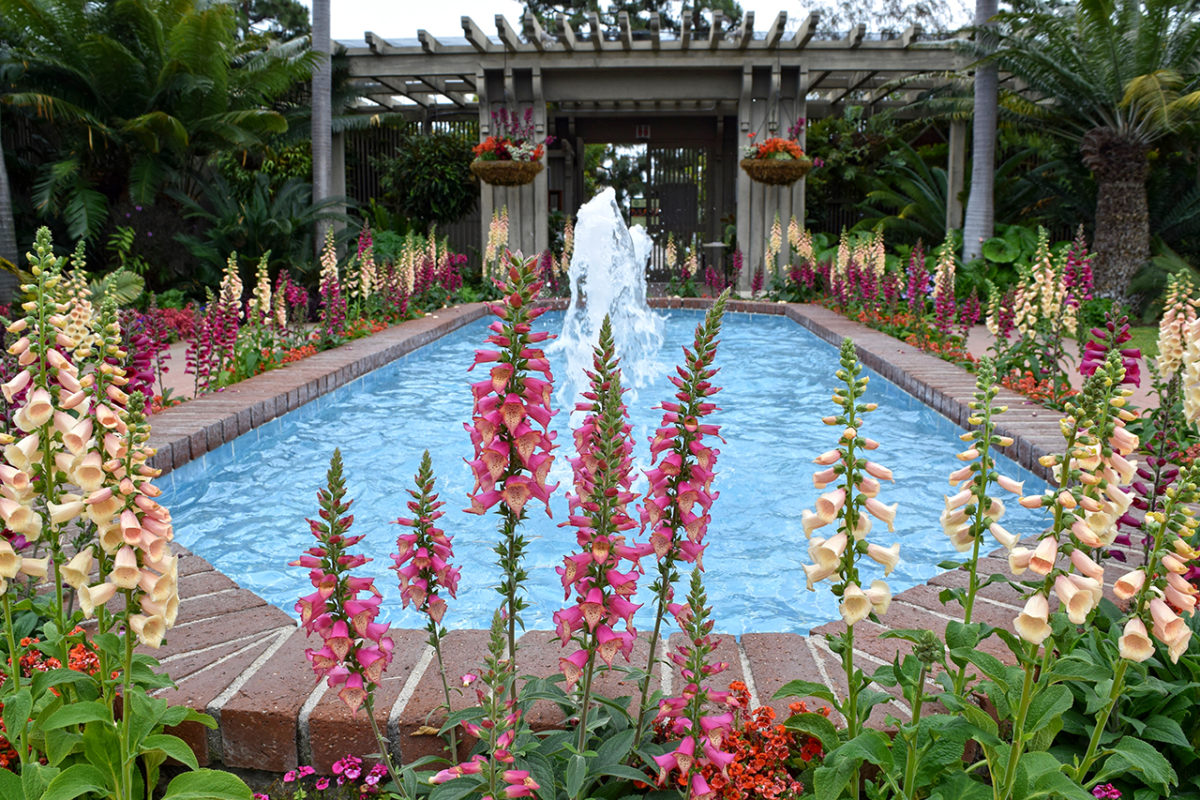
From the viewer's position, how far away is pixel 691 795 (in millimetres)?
1398

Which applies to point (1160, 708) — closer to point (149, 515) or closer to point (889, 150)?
point (149, 515)

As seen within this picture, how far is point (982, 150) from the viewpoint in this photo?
11.0 metres

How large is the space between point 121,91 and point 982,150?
9829 mm

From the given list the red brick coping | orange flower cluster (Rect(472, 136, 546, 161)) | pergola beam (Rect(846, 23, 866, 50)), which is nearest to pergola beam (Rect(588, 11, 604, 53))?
orange flower cluster (Rect(472, 136, 546, 161))

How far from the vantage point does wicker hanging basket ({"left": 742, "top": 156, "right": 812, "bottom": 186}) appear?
11.6 meters

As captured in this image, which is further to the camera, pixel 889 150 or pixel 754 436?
pixel 889 150

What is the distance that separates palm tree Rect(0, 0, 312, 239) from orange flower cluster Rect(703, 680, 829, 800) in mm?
9392

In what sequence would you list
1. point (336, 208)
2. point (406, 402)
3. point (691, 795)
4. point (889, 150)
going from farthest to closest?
point (889, 150)
point (336, 208)
point (406, 402)
point (691, 795)

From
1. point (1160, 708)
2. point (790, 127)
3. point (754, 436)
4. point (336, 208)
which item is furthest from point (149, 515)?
point (790, 127)

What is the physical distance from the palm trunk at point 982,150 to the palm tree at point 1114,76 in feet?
0.86

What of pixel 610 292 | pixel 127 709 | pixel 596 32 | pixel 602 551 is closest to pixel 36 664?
pixel 127 709

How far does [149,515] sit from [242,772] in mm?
882

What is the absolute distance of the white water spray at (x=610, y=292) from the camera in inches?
352

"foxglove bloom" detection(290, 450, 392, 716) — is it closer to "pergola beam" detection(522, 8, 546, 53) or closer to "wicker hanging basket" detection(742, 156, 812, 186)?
"wicker hanging basket" detection(742, 156, 812, 186)
